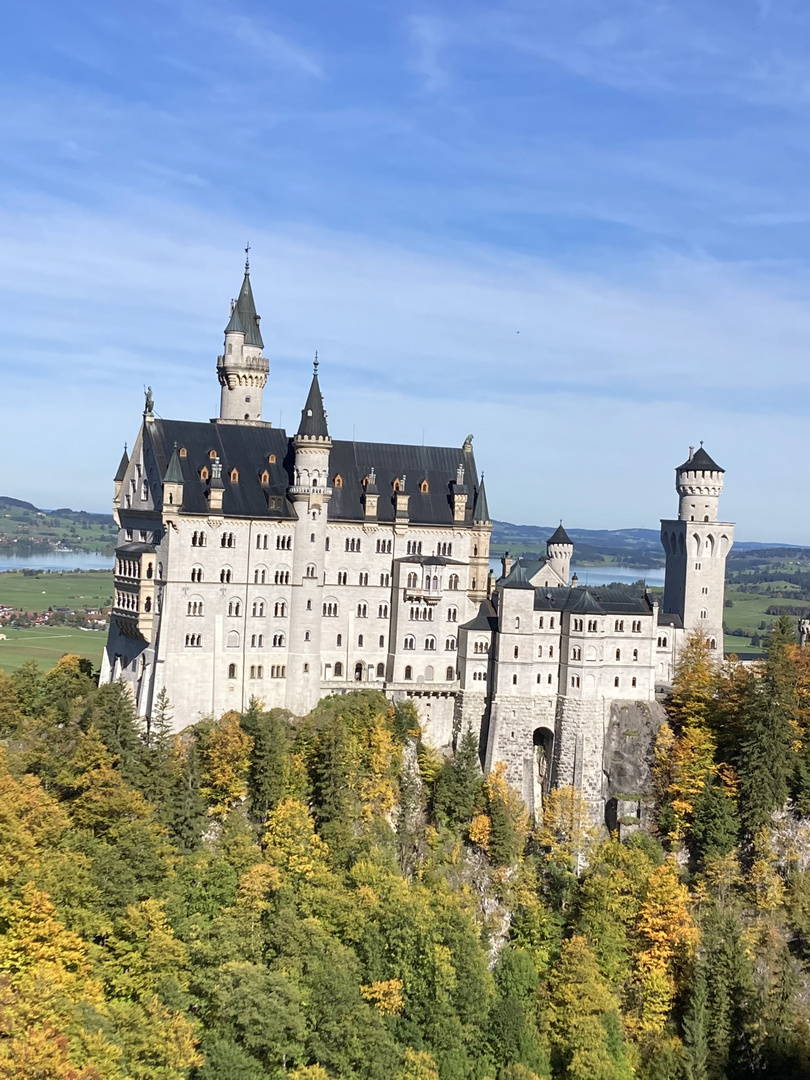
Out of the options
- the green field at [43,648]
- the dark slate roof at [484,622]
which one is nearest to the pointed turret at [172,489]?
the dark slate roof at [484,622]

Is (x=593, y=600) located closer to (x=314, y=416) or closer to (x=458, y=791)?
(x=458, y=791)

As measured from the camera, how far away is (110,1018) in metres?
72.6

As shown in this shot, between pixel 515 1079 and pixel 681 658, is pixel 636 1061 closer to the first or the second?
pixel 515 1079

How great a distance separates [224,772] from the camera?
3688 inches

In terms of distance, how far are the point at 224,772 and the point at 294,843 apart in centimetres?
719

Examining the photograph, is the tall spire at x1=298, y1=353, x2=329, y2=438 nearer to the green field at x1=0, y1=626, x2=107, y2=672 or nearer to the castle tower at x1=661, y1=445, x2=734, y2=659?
the castle tower at x1=661, y1=445, x2=734, y2=659

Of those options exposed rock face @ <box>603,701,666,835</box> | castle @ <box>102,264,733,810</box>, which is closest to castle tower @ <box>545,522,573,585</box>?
castle @ <box>102,264,733,810</box>

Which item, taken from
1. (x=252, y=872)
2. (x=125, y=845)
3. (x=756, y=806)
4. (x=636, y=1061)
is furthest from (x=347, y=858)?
(x=756, y=806)

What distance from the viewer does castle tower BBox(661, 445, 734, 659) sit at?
111319 mm

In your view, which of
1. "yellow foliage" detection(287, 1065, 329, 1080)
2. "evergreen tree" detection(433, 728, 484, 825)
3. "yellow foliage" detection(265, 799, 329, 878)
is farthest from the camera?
"evergreen tree" detection(433, 728, 484, 825)

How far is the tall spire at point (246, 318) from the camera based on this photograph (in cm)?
11431

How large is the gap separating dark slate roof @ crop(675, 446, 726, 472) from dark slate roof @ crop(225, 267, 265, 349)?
35.1 m

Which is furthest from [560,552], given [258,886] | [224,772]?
[258,886]

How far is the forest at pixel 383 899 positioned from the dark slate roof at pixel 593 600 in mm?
5521
